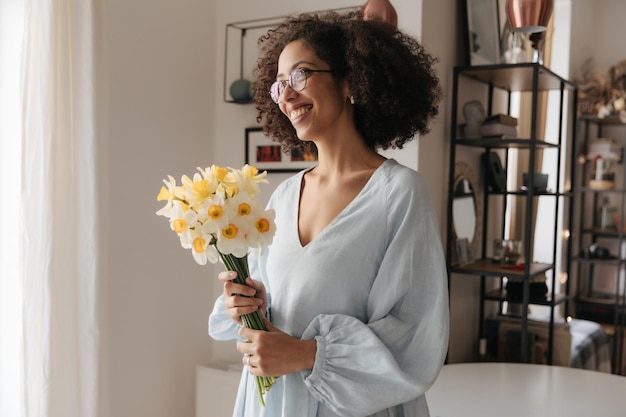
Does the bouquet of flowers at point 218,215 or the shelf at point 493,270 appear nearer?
the bouquet of flowers at point 218,215

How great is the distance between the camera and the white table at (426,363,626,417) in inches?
78.5

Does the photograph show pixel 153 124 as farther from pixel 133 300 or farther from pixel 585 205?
pixel 585 205

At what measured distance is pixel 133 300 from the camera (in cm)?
289

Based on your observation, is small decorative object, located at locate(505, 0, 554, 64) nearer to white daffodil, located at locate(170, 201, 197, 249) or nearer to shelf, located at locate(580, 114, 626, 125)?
white daffodil, located at locate(170, 201, 197, 249)

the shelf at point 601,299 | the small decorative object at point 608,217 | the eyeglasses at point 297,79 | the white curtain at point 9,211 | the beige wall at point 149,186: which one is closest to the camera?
the eyeglasses at point 297,79

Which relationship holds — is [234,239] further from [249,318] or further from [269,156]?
[269,156]

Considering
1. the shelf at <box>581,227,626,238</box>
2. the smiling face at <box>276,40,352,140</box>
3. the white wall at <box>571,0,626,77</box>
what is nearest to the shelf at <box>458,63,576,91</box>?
the smiling face at <box>276,40,352,140</box>

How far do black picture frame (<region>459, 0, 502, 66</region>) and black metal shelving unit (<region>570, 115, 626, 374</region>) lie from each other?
6.83 feet

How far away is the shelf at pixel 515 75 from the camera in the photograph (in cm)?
285

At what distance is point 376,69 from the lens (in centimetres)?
138

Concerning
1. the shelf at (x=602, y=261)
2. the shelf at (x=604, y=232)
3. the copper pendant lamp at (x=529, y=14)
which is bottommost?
the shelf at (x=602, y=261)

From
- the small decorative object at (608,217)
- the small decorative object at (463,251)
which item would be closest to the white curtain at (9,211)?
the small decorative object at (463,251)

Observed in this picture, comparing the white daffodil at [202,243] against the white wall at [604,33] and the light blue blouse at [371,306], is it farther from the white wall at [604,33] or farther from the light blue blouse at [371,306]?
the white wall at [604,33]

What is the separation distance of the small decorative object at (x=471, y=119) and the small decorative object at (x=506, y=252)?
49 cm
